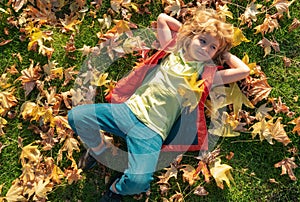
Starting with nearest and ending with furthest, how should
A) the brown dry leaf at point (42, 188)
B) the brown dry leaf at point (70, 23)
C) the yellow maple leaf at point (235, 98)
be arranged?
the brown dry leaf at point (42, 188), the yellow maple leaf at point (235, 98), the brown dry leaf at point (70, 23)

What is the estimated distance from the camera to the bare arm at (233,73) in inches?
127

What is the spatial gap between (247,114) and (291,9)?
895 mm

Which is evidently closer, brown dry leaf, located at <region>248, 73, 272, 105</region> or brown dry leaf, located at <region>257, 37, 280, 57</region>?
brown dry leaf, located at <region>248, 73, 272, 105</region>

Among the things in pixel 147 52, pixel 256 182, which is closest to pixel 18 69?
pixel 147 52

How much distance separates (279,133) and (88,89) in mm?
1433

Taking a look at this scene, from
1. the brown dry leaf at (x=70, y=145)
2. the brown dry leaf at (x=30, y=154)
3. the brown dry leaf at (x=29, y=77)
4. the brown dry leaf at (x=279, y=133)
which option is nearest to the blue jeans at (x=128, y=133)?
the brown dry leaf at (x=70, y=145)

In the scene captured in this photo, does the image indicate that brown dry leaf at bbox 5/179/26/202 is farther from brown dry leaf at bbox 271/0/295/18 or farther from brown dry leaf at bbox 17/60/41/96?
brown dry leaf at bbox 271/0/295/18

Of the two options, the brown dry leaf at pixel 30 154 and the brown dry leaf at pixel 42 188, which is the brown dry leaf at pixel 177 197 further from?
the brown dry leaf at pixel 30 154

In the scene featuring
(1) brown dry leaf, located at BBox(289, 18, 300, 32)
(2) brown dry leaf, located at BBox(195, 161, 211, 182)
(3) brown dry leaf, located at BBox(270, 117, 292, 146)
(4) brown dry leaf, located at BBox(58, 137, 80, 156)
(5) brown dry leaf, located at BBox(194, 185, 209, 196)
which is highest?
(1) brown dry leaf, located at BBox(289, 18, 300, 32)

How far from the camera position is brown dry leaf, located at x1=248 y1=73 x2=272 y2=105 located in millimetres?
3326

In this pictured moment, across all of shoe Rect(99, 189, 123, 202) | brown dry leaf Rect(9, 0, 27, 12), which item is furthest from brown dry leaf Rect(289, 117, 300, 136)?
brown dry leaf Rect(9, 0, 27, 12)

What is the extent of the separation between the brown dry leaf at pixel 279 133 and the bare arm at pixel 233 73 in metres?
0.42

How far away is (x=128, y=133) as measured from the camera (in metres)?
3.11

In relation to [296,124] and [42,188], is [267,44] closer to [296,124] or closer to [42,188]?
[296,124]
